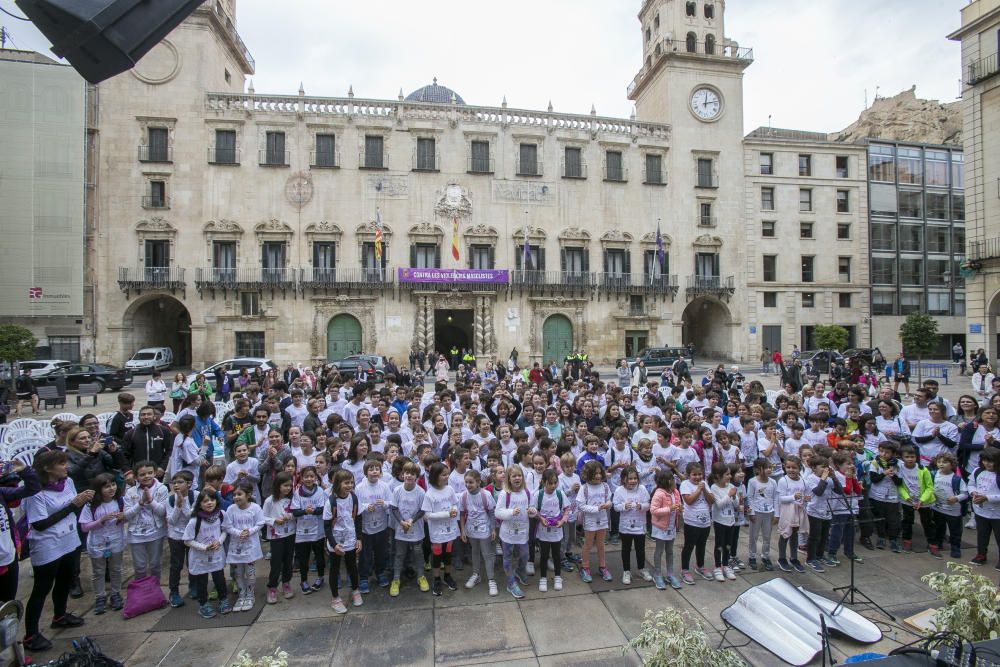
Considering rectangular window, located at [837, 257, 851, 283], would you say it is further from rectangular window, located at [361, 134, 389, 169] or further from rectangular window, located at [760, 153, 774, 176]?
rectangular window, located at [361, 134, 389, 169]

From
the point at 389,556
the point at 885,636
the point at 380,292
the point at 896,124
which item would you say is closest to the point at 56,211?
the point at 380,292

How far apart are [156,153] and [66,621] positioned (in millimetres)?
31333

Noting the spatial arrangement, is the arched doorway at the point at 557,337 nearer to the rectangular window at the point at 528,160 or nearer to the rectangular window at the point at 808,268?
the rectangular window at the point at 528,160

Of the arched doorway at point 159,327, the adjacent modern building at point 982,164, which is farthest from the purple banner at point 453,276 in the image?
the adjacent modern building at point 982,164

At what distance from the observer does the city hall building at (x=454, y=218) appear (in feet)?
95.8

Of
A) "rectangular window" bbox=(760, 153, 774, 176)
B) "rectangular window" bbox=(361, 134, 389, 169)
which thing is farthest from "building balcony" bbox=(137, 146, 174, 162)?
"rectangular window" bbox=(760, 153, 774, 176)

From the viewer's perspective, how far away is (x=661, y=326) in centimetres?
3378

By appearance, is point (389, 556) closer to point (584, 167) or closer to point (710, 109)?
point (584, 167)

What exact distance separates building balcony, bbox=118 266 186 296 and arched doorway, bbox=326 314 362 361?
8522mm

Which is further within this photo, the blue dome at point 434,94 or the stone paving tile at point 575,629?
the blue dome at point 434,94

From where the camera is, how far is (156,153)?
96.1 feet

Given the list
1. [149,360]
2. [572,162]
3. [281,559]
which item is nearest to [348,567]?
[281,559]

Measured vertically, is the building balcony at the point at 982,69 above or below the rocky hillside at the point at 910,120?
below

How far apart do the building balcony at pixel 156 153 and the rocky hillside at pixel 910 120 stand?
5666 cm
